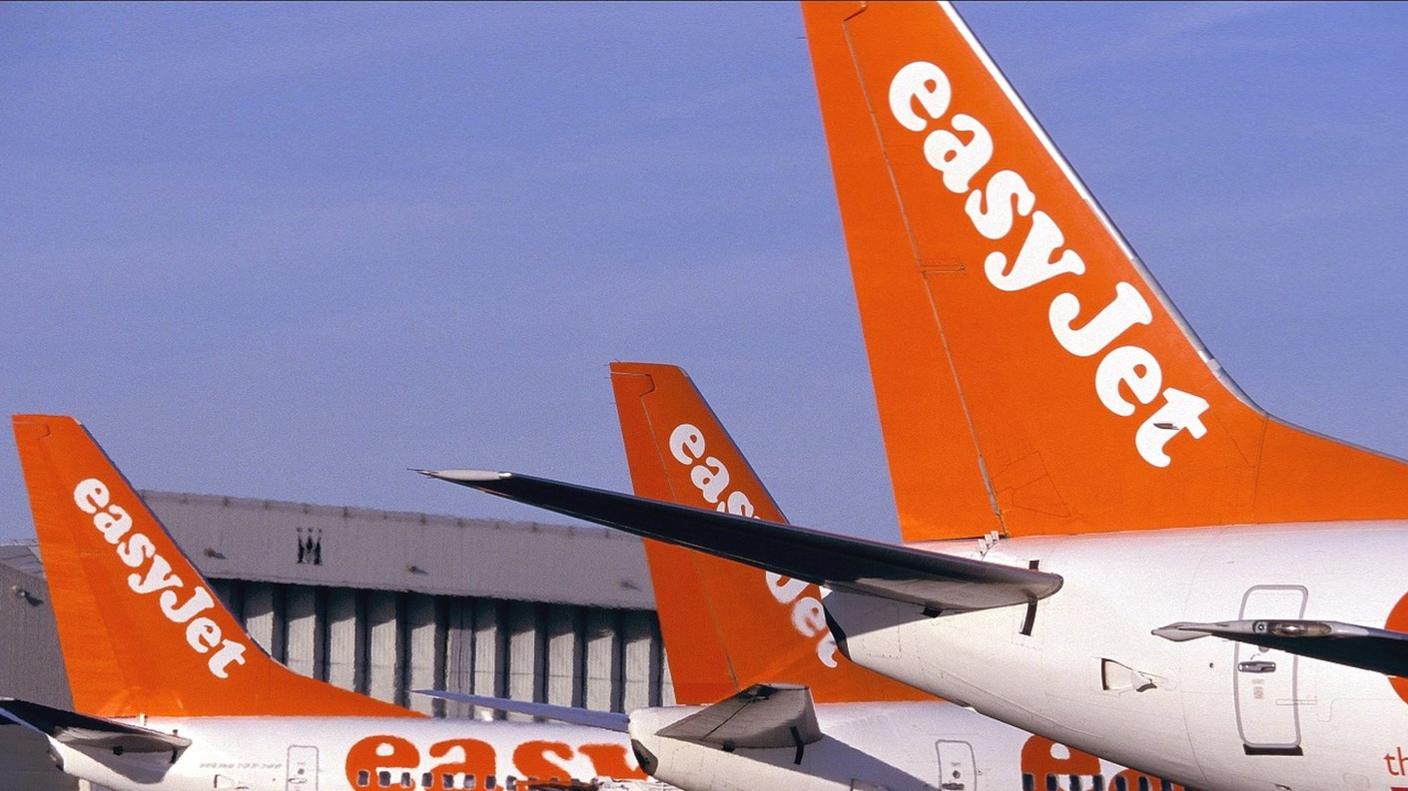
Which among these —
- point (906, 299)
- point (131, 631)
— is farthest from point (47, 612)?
point (906, 299)

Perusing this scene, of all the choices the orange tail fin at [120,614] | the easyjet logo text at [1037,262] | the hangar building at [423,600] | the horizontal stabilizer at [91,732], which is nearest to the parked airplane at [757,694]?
the orange tail fin at [120,614]

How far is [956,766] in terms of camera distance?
62.3ft

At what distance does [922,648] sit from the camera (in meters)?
9.77

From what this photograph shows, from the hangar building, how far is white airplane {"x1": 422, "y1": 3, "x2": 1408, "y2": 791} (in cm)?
2913

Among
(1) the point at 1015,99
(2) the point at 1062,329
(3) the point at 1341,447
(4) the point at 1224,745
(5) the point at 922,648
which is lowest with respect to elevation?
(4) the point at 1224,745

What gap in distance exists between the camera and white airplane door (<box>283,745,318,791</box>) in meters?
22.4

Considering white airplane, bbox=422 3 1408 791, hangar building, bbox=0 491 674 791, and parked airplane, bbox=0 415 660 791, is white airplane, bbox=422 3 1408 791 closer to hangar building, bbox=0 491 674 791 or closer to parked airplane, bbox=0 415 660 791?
parked airplane, bbox=0 415 660 791

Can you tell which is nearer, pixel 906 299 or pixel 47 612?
pixel 906 299

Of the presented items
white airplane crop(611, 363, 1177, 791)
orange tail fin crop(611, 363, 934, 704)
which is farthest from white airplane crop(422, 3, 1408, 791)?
orange tail fin crop(611, 363, 934, 704)

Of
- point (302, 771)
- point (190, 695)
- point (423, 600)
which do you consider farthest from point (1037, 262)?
point (423, 600)

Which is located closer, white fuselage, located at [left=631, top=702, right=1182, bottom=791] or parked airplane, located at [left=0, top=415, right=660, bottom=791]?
white fuselage, located at [left=631, top=702, right=1182, bottom=791]

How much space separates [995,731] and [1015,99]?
10366 millimetres

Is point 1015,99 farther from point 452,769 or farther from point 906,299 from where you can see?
point 452,769

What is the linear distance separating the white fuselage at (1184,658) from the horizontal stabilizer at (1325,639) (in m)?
1.32
